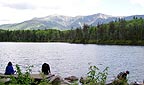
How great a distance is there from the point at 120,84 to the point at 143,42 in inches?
6946

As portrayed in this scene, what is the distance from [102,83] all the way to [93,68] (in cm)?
84

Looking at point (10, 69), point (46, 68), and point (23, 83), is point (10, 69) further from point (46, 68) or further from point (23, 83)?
point (23, 83)

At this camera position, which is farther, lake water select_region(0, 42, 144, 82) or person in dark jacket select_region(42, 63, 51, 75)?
lake water select_region(0, 42, 144, 82)

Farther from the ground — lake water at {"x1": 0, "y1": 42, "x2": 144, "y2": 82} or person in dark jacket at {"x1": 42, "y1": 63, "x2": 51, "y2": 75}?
person in dark jacket at {"x1": 42, "y1": 63, "x2": 51, "y2": 75}

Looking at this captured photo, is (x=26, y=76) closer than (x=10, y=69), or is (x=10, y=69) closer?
(x=26, y=76)

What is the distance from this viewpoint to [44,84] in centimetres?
1055

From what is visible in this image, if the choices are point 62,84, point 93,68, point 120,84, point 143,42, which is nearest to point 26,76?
point 93,68

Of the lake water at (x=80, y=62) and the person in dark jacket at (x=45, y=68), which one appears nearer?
the person in dark jacket at (x=45, y=68)

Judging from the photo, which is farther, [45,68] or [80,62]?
[80,62]

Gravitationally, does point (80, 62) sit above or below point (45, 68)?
below

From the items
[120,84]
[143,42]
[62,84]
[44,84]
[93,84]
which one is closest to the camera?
[44,84]

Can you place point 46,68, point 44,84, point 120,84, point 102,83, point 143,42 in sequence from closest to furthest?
1. point 44,84
2. point 102,83
3. point 120,84
4. point 46,68
5. point 143,42

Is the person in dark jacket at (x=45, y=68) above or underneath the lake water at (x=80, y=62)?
above

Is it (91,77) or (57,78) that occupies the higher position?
(91,77)
